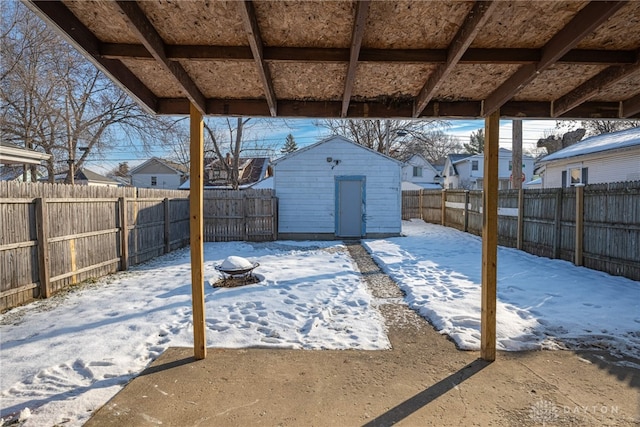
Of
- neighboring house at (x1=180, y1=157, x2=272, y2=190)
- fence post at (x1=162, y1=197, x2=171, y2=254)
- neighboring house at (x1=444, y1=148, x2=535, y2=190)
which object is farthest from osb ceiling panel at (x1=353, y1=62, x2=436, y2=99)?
neighboring house at (x1=444, y1=148, x2=535, y2=190)

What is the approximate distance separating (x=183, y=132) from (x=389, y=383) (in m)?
18.1

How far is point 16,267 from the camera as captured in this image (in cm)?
512

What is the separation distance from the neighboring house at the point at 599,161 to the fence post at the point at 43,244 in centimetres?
1544

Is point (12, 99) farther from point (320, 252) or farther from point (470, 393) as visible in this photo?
point (470, 393)

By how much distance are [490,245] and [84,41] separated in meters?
3.85

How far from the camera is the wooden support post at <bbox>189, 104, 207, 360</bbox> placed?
3.43m

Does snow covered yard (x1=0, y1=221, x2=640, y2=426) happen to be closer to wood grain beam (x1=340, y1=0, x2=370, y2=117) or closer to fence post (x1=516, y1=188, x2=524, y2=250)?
fence post (x1=516, y1=188, x2=524, y2=250)

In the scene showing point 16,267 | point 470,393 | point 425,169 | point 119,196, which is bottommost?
point 470,393

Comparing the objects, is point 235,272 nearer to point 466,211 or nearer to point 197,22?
point 197,22

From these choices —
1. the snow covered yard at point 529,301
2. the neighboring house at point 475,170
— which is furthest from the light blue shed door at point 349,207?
the neighboring house at point 475,170

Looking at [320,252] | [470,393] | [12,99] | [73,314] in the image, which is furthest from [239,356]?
[12,99]

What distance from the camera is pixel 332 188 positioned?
43.7ft

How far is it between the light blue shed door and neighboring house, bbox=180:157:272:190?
56.7ft

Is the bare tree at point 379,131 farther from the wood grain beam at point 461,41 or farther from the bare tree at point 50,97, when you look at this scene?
the wood grain beam at point 461,41
